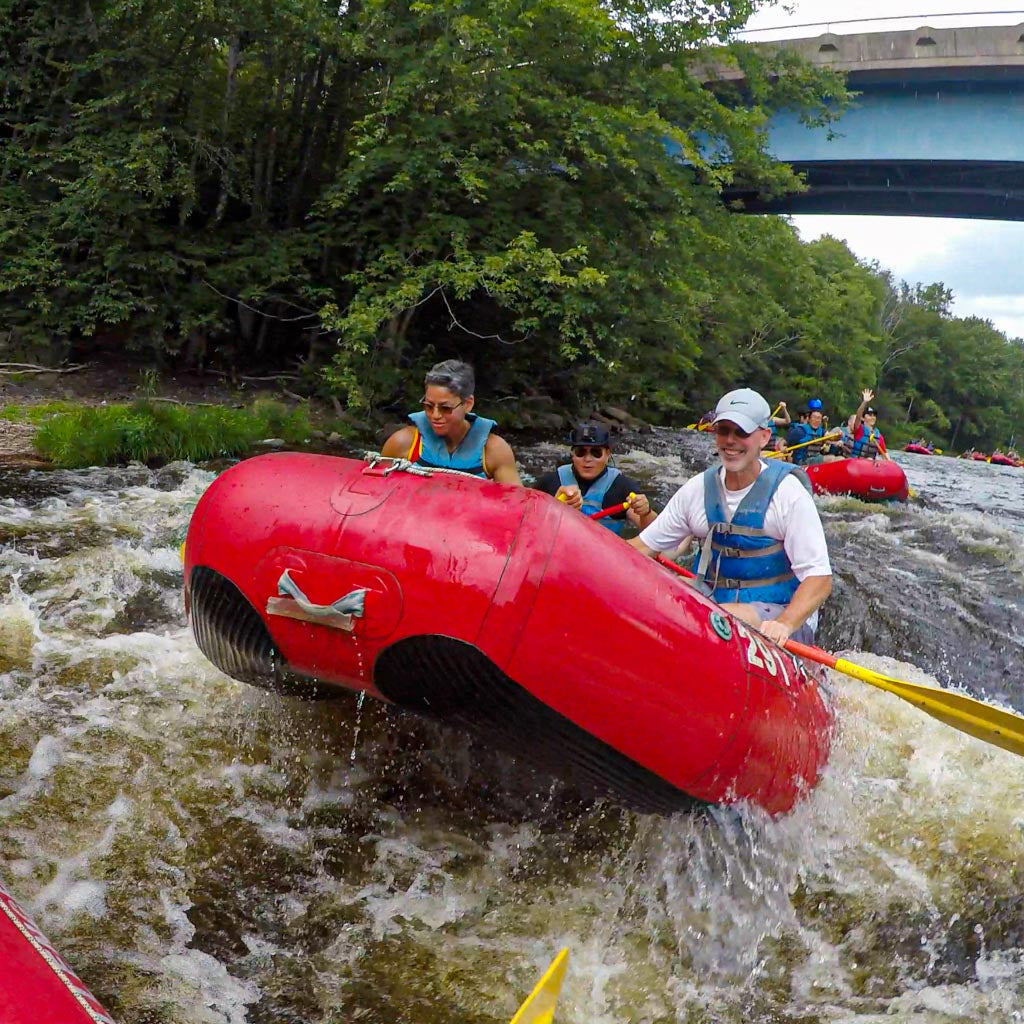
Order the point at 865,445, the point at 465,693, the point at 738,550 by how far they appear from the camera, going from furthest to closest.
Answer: the point at 865,445
the point at 738,550
the point at 465,693

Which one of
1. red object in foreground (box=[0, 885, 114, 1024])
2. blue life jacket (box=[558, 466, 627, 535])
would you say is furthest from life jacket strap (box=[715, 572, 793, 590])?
red object in foreground (box=[0, 885, 114, 1024])

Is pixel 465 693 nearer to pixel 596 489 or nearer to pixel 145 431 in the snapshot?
pixel 596 489

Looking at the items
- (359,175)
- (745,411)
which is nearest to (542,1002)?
(745,411)

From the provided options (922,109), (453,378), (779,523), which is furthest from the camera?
(922,109)

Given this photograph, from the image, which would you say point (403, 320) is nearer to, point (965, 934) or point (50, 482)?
point (50, 482)

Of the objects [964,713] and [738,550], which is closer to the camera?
[964,713]

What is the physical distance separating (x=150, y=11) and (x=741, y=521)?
34.8 ft

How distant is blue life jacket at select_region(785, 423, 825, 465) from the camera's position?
12.7m

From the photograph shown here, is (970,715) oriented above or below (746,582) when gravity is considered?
below

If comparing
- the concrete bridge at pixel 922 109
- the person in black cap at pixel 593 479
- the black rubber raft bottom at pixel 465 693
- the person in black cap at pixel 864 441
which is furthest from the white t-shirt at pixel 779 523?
the concrete bridge at pixel 922 109

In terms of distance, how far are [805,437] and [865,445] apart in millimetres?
1119

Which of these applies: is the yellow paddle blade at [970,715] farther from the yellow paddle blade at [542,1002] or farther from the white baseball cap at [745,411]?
the yellow paddle blade at [542,1002]

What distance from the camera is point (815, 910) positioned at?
116 inches

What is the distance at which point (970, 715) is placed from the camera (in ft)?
10.1
